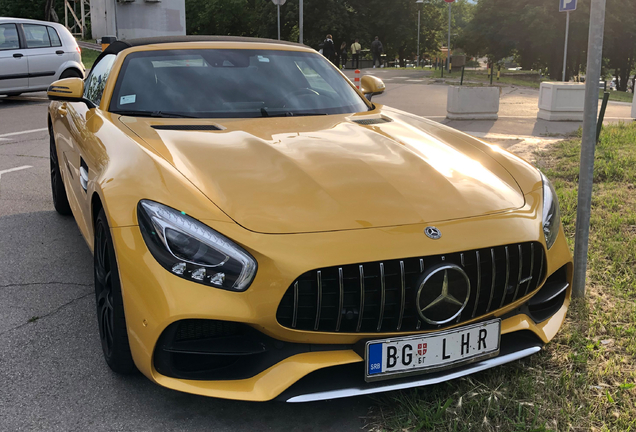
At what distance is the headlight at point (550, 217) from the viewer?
8.54 feet

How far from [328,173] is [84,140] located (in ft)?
5.24

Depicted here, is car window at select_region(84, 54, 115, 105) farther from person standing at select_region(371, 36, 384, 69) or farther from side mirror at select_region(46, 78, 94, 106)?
person standing at select_region(371, 36, 384, 69)

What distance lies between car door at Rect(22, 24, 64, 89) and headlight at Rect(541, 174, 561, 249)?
42.7ft

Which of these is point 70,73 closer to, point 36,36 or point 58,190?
point 36,36

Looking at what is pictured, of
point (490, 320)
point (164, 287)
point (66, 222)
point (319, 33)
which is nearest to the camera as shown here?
point (164, 287)

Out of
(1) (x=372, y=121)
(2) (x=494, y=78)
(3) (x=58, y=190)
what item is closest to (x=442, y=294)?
(1) (x=372, y=121)

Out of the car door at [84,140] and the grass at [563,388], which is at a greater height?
the car door at [84,140]

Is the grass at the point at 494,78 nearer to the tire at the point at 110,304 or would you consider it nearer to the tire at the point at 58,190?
the tire at the point at 58,190

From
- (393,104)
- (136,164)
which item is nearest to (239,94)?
(136,164)

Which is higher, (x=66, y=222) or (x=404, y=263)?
(x=404, y=263)

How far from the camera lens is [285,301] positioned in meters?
2.15

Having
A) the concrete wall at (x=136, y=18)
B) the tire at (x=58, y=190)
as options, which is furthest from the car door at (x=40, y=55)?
the tire at (x=58, y=190)

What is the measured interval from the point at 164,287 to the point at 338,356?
66 cm

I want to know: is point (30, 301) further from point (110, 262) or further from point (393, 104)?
point (393, 104)
